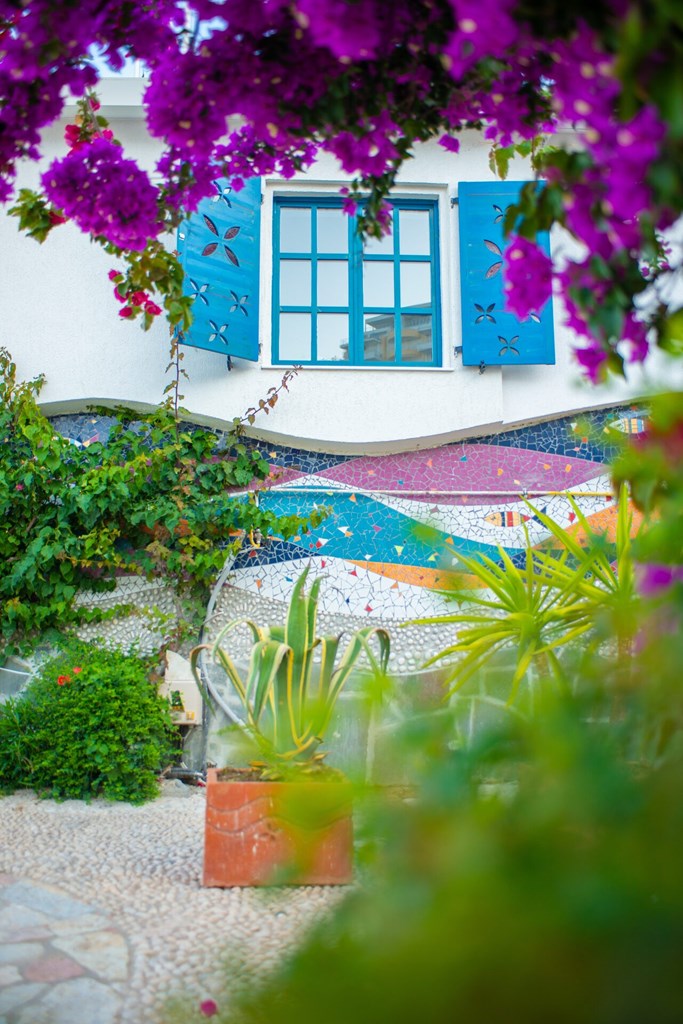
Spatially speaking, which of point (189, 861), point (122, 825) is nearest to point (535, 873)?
point (189, 861)

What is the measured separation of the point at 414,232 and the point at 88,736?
13.1ft

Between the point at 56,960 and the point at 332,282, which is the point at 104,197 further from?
the point at 332,282

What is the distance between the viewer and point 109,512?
5199mm

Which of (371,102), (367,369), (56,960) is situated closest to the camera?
(371,102)

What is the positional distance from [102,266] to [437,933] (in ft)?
19.1

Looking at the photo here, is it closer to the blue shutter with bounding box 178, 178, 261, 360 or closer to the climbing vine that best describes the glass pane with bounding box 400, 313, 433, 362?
the blue shutter with bounding box 178, 178, 261, 360

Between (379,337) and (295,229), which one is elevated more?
(295,229)

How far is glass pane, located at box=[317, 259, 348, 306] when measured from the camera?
5.83 m

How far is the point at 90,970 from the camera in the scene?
7.63 ft

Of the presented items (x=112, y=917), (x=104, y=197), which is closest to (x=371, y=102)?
(x=104, y=197)

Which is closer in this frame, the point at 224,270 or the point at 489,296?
the point at 224,270

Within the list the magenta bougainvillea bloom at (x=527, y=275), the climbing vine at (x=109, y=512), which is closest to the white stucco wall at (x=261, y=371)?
the climbing vine at (x=109, y=512)

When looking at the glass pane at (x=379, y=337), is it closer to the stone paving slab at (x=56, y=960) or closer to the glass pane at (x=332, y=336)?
the glass pane at (x=332, y=336)

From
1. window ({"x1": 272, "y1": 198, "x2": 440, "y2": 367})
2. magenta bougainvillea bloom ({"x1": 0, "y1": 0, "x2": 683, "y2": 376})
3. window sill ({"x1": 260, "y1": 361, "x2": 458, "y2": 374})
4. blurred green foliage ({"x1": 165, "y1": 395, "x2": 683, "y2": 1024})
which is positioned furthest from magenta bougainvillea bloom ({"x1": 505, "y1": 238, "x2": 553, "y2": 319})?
window ({"x1": 272, "y1": 198, "x2": 440, "y2": 367})
